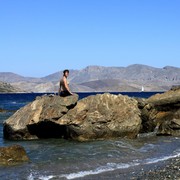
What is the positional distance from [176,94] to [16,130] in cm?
1212

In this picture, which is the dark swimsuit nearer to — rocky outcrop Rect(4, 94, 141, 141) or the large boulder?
rocky outcrop Rect(4, 94, 141, 141)

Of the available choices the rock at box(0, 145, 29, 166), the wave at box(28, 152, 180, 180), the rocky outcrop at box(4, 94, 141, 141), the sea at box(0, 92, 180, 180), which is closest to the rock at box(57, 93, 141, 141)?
the rocky outcrop at box(4, 94, 141, 141)

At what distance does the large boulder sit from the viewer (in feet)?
90.4

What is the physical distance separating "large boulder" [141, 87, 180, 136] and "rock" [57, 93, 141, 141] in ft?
6.61

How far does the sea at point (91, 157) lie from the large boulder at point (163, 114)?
110 cm

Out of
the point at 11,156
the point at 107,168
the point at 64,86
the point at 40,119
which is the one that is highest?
the point at 64,86

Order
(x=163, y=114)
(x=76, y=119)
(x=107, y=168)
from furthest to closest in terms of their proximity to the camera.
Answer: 1. (x=163, y=114)
2. (x=76, y=119)
3. (x=107, y=168)

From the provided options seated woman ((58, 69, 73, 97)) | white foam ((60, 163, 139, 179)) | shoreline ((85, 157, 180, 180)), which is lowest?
white foam ((60, 163, 139, 179))

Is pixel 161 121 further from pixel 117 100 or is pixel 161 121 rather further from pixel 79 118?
pixel 79 118

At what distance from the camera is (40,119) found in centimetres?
2466

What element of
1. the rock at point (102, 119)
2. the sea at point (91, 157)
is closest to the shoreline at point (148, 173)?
the sea at point (91, 157)

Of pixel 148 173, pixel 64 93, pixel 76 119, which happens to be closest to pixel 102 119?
pixel 76 119

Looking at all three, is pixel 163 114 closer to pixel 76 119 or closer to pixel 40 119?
pixel 76 119

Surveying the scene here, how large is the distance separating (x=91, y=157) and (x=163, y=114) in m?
11.7
